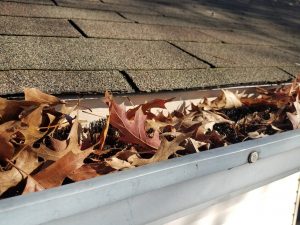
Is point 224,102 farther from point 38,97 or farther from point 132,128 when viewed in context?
point 38,97

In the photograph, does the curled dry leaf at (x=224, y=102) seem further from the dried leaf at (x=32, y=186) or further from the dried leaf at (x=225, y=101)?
the dried leaf at (x=32, y=186)

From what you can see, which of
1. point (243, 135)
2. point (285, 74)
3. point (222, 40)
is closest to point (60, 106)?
point (243, 135)

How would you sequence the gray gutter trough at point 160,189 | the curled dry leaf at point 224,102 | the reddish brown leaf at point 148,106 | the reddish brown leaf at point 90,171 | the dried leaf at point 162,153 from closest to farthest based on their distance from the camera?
the gray gutter trough at point 160,189 < the reddish brown leaf at point 90,171 < the dried leaf at point 162,153 < the reddish brown leaf at point 148,106 < the curled dry leaf at point 224,102

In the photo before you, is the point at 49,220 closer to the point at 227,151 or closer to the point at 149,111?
the point at 227,151

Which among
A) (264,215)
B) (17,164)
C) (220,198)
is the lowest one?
(264,215)

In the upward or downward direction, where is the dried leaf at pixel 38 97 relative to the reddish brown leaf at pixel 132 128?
upward

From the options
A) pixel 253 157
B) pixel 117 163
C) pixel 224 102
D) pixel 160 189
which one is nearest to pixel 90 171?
pixel 117 163

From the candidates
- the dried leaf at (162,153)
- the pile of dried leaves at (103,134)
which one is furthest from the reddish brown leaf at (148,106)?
the dried leaf at (162,153)
